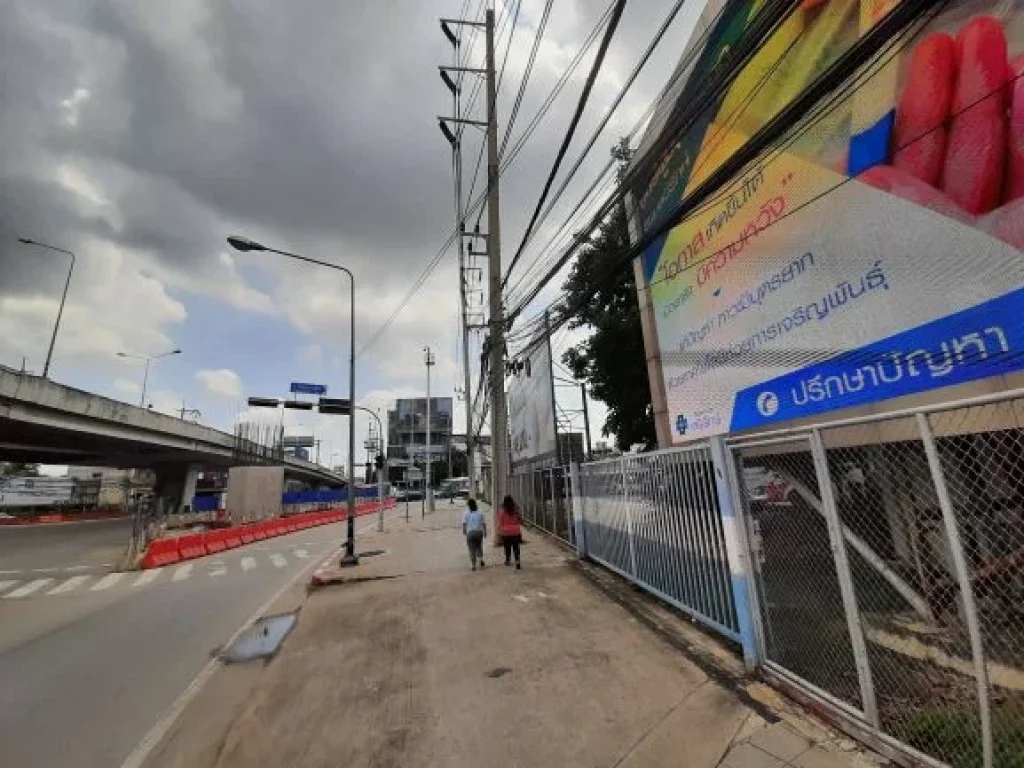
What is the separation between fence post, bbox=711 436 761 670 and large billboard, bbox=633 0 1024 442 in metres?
1.57

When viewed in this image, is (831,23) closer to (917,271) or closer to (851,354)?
(917,271)

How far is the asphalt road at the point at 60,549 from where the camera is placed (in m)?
18.7

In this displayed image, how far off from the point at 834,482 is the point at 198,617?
33.1 feet

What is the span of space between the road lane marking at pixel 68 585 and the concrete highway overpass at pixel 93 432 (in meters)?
10.5

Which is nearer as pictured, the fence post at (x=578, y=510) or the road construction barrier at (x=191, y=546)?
the fence post at (x=578, y=510)

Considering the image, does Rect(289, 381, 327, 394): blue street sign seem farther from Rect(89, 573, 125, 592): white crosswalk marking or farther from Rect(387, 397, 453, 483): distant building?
Rect(387, 397, 453, 483): distant building

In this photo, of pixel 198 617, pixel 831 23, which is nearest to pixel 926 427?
pixel 831 23

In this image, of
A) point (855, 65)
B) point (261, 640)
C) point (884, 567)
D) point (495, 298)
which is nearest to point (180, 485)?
point (495, 298)

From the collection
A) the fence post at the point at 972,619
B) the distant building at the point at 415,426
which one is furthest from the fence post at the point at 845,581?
the distant building at the point at 415,426

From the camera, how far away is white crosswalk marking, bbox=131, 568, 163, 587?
1408 cm

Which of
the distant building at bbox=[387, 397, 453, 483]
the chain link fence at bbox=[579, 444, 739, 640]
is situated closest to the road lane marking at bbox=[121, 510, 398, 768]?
the chain link fence at bbox=[579, 444, 739, 640]

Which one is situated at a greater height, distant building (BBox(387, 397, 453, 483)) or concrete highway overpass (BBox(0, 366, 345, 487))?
distant building (BBox(387, 397, 453, 483))

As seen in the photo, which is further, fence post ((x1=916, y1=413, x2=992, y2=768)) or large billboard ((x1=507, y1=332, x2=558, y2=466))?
large billboard ((x1=507, y1=332, x2=558, y2=466))

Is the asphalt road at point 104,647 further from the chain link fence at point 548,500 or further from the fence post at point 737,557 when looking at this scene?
the chain link fence at point 548,500
